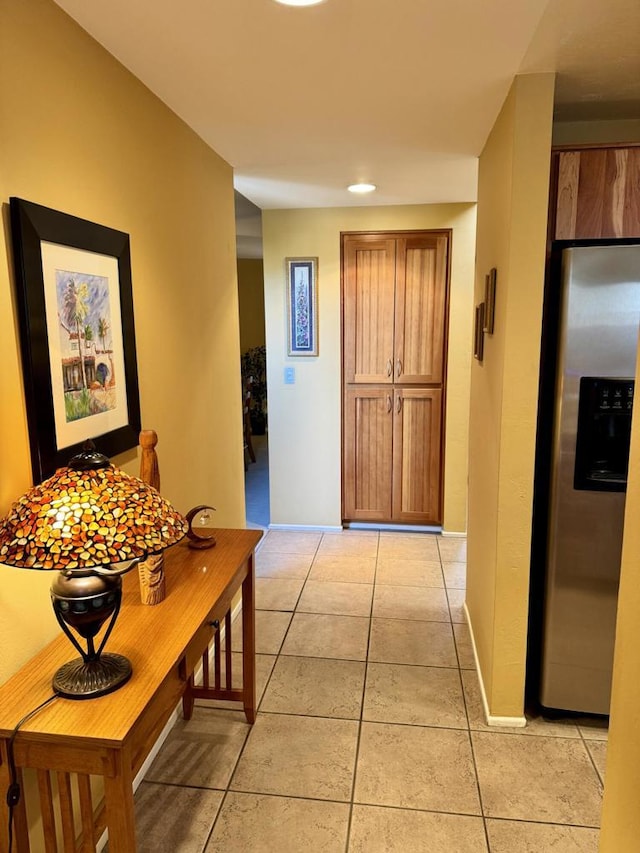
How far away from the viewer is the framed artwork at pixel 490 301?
231 cm

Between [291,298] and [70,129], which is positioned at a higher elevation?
[70,129]

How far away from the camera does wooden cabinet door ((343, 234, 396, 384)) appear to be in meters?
4.14

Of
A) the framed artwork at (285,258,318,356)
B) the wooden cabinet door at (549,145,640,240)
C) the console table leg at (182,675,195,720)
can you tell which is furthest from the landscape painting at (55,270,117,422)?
the framed artwork at (285,258,318,356)

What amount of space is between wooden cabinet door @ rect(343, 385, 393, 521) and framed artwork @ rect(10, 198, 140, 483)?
255 centimetres

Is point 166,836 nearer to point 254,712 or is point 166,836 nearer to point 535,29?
point 254,712

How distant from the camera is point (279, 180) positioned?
3.28 meters

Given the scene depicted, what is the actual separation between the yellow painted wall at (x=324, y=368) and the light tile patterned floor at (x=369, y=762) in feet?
4.57

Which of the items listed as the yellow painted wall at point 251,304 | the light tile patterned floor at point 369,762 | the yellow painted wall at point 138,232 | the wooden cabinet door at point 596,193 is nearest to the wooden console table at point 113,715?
the yellow painted wall at point 138,232

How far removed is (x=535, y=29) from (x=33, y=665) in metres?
2.11

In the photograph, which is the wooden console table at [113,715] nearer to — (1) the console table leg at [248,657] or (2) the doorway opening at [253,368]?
(1) the console table leg at [248,657]

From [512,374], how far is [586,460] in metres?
0.41

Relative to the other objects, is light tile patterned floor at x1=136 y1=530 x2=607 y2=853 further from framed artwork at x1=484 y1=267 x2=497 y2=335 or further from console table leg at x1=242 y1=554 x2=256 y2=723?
framed artwork at x1=484 y1=267 x2=497 y2=335

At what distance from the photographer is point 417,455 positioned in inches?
171

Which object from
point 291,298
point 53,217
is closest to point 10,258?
point 53,217
